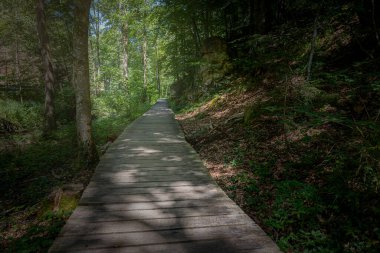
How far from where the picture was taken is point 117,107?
1733cm

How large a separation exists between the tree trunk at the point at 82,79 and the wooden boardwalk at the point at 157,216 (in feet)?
2.91

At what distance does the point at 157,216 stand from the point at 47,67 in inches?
514

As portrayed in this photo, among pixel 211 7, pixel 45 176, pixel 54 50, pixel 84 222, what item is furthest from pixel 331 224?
pixel 54 50

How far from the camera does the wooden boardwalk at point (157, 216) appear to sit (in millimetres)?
2553

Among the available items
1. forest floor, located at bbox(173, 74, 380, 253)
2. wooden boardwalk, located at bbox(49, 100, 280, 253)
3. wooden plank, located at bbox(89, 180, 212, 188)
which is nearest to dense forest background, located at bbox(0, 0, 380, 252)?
forest floor, located at bbox(173, 74, 380, 253)

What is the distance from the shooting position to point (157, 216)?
316 centimetres

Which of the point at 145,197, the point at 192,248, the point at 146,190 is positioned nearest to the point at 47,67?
the point at 146,190

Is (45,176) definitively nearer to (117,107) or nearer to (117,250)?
(117,250)

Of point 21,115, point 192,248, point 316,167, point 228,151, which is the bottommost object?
point 192,248

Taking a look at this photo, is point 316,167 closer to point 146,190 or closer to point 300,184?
point 300,184

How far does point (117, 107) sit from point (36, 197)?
12.4 metres

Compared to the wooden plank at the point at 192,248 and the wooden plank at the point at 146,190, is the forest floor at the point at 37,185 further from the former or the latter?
the wooden plank at the point at 192,248

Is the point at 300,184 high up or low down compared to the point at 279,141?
down

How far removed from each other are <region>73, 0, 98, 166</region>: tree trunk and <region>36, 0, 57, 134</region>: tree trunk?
7.89 metres
